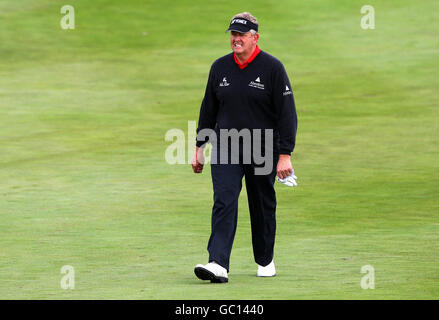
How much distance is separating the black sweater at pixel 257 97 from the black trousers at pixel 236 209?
0.90 ft

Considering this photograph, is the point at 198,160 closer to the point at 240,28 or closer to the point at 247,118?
the point at 247,118

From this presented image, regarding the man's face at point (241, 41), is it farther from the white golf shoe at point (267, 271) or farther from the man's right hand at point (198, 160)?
the white golf shoe at point (267, 271)

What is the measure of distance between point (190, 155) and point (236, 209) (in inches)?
297

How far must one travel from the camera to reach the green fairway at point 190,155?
8820mm

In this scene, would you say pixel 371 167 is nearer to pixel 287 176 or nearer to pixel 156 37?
pixel 287 176

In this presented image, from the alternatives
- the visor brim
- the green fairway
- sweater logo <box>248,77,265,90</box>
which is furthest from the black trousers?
the visor brim

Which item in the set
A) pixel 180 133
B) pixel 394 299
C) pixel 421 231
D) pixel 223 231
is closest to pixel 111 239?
pixel 223 231

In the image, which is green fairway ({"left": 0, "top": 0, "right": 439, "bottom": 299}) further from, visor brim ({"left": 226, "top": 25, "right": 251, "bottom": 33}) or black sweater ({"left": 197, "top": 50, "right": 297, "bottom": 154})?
visor brim ({"left": 226, "top": 25, "right": 251, "bottom": 33})

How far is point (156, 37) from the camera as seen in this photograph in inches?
1001

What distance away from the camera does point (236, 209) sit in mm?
8477

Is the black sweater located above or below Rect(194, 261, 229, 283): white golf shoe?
above

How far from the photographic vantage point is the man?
27.3ft

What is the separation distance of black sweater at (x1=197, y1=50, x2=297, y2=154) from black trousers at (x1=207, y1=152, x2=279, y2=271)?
273mm

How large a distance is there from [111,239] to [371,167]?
220 inches
